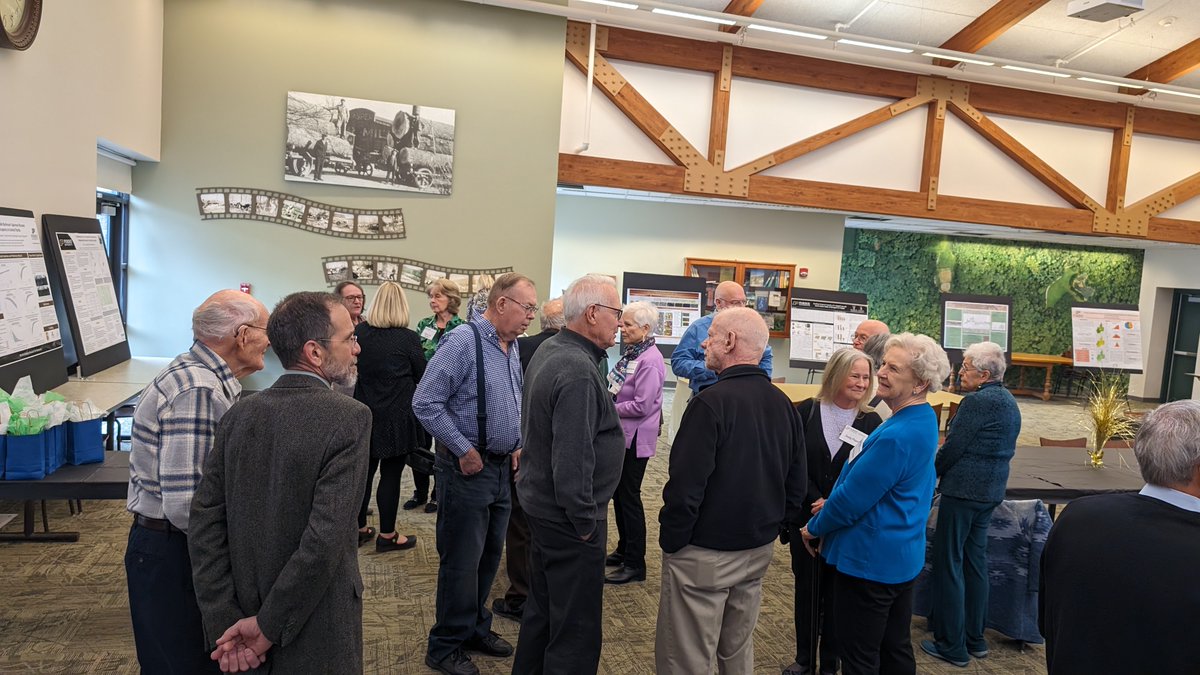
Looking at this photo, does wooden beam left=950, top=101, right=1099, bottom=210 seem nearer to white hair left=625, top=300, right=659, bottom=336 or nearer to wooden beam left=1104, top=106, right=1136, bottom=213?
wooden beam left=1104, top=106, right=1136, bottom=213

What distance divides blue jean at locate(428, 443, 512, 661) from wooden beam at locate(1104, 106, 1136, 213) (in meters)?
10.4

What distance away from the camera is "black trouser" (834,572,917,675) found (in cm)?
291

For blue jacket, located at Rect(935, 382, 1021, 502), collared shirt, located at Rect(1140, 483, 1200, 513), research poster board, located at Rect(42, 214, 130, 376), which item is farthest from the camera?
research poster board, located at Rect(42, 214, 130, 376)

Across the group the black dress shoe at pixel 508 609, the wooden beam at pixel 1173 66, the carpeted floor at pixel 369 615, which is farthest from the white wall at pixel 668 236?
the black dress shoe at pixel 508 609

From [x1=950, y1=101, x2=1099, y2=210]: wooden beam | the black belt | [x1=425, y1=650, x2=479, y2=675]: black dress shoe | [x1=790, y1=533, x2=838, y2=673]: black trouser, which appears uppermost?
[x1=950, y1=101, x2=1099, y2=210]: wooden beam

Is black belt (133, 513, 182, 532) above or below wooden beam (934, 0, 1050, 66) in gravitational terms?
below

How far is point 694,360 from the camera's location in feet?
16.7

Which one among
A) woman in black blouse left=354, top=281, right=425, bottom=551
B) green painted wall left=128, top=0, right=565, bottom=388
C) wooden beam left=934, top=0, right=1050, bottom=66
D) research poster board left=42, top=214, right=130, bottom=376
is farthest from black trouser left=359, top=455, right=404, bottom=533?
wooden beam left=934, top=0, right=1050, bottom=66

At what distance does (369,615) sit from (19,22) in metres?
3.63

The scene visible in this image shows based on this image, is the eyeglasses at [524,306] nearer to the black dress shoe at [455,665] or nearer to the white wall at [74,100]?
the black dress shoe at [455,665]

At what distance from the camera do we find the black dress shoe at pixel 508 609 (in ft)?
12.8

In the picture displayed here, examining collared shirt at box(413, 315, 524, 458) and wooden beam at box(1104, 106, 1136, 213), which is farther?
wooden beam at box(1104, 106, 1136, 213)

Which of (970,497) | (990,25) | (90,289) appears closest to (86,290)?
(90,289)

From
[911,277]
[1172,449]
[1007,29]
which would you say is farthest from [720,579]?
[911,277]
